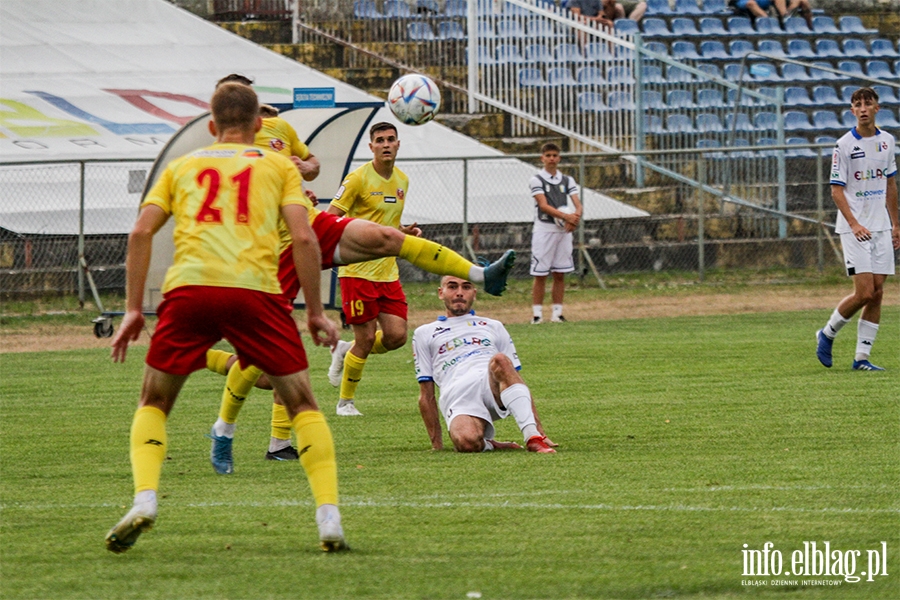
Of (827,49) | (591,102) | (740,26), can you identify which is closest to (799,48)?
(827,49)

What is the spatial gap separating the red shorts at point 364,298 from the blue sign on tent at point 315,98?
7476 mm

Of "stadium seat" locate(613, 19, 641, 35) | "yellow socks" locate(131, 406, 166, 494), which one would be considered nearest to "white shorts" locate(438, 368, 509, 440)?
"yellow socks" locate(131, 406, 166, 494)

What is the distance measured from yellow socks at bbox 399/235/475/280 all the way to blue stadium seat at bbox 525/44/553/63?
696 inches

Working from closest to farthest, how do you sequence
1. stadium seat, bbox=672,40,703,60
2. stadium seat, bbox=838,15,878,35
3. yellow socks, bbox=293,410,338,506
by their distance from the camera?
yellow socks, bbox=293,410,338,506 → stadium seat, bbox=672,40,703,60 → stadium seat, bbox=838,15,878,35

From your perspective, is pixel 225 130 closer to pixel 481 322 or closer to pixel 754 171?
pixel 481 322

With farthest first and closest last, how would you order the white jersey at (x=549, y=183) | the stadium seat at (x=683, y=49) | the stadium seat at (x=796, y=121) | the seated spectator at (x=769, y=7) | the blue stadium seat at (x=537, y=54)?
the seated spectator at (x=769, y=7) → the stadium seat at (x=683, y=49) → the stadium seat at (x=796, y=121) → the blue stadium seat at (x=537, y=54) → the white jersey at (x=549, y=183)

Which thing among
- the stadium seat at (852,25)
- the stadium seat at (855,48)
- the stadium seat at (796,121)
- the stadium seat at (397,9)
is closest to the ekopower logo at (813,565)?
the stadium seat at (796,121)

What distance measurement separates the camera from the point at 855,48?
27.3 m

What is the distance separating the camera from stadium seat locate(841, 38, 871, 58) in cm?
2700

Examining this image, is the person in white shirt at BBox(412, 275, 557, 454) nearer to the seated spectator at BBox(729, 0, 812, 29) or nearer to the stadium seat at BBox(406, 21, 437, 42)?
the stadium seat at BBox(406, 21, 437, 42)

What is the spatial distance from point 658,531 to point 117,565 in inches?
86.9

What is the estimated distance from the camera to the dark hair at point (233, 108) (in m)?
5.44

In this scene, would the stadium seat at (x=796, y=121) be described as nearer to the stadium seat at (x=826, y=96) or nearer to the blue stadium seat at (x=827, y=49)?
the stadium seat at (x=826, y=96)

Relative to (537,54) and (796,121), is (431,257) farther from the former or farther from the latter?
(796,121)
